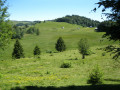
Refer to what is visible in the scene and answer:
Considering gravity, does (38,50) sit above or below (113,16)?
below

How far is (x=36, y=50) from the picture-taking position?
2739 inches

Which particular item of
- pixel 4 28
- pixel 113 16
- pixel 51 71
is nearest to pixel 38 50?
pixel 51 71

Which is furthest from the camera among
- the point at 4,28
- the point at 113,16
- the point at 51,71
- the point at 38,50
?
the point at 38,50

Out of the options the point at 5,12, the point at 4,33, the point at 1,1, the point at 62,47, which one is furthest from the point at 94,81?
the point at 62,47

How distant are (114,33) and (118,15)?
1.47 metres

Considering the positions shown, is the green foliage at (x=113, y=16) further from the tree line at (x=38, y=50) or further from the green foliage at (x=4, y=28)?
the tree line at (x=38, y=50)

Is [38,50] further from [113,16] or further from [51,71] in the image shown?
[113,16]

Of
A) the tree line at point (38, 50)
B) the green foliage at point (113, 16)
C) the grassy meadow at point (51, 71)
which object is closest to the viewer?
the green foliage at point (113, 16)

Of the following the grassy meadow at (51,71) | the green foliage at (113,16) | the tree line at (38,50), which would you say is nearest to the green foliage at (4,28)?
the grassy meadow at (51,71)

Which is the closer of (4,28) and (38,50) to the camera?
(4,28)

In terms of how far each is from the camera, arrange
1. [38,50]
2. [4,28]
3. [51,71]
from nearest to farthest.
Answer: [4,28], [51,71], [38,50]

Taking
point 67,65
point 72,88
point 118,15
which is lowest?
point 67,65

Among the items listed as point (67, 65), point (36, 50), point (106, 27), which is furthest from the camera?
point (36, 50)

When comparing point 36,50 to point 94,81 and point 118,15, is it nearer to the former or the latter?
point 94,81
